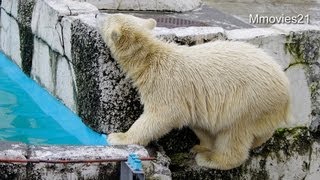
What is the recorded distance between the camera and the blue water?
187 inches

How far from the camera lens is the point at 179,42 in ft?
14.5

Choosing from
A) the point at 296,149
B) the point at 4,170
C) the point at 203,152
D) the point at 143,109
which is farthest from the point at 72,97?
the point at 296,149

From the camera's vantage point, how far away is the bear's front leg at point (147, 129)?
3914 mm

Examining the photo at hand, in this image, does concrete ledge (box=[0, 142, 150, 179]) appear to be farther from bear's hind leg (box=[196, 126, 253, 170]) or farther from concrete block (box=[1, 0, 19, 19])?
concrete block (box=[1, 0, 19, 19])

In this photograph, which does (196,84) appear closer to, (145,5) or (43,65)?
(43,65)

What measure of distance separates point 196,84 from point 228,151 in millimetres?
509

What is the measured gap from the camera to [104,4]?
7000 millimetres

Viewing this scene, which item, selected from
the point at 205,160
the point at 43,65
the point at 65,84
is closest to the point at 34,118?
the point at 43,65

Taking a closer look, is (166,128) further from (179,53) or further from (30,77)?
(30,77)

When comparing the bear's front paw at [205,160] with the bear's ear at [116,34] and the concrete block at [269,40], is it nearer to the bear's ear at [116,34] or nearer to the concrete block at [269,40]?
the concrete block at [269,40]

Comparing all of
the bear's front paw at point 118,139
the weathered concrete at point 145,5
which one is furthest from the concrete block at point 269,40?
the weathered concrete at point 145,5

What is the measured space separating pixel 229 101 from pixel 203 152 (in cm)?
53

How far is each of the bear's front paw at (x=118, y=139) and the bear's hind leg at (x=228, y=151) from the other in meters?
0.60

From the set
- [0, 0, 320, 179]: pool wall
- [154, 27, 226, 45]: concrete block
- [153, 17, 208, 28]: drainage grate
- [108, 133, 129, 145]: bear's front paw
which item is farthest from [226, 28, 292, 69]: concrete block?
[153, 17, 208, 28]: drainage grate
